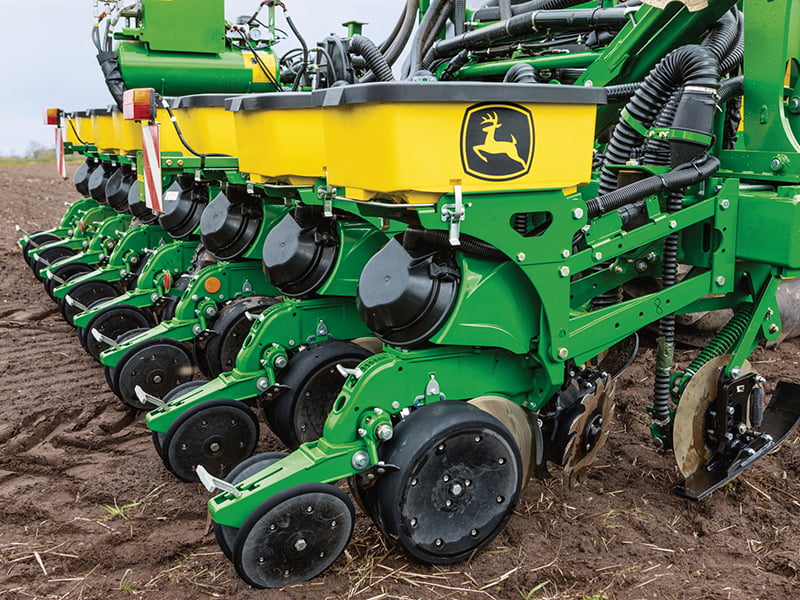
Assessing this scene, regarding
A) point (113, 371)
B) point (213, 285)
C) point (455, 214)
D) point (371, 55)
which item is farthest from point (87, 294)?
point (455, 214)

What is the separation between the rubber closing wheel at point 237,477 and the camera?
2309mm

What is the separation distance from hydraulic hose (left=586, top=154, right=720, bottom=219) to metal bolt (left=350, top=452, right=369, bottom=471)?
101 cm

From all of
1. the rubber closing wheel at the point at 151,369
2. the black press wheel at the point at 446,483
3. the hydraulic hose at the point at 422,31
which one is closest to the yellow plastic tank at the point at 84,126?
the hydraulic hose at the point at 422,31

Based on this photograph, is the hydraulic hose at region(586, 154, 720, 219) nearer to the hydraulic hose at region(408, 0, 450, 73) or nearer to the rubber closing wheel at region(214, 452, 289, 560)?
the rubber closing wheel at region(214, 452, 289, 560)

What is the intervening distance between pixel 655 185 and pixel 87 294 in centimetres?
411

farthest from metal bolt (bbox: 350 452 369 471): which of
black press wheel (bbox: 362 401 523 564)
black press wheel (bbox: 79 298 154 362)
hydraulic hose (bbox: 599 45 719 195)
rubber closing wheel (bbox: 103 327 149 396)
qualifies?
black press wheel (bbox: 79 298 154 362)

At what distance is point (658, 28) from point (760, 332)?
1.30m

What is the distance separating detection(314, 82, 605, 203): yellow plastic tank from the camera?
2.11m

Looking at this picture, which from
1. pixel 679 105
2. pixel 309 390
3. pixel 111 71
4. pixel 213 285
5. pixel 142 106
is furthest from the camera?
pixel 111 71

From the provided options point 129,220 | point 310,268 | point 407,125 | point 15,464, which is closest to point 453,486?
point 407,125

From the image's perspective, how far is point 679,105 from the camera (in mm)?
2750

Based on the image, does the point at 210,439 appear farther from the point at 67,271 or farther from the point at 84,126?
the point at 84,126

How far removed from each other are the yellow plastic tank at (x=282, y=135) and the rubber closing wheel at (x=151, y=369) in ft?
3.74

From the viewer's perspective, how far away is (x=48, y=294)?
253 inches
